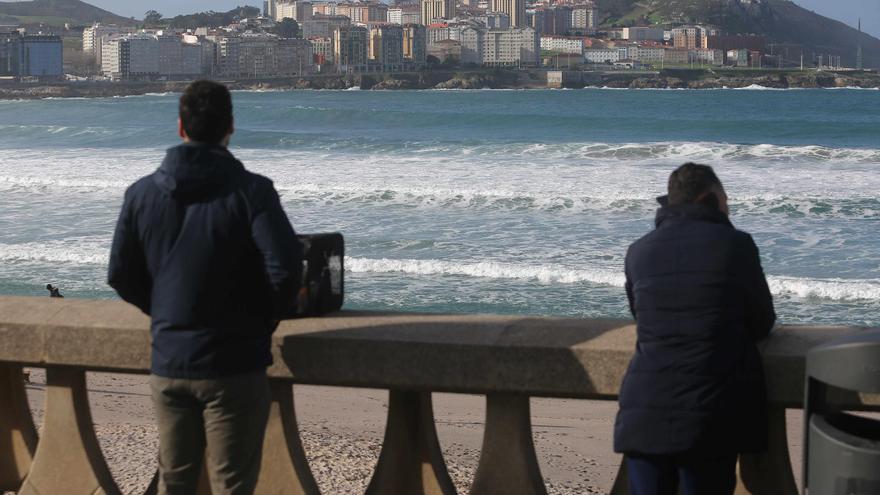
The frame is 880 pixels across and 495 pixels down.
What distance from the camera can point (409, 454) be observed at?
124 inches

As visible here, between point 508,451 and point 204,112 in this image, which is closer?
point 204,112

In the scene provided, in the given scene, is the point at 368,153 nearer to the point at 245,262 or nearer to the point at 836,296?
the point at 836,296

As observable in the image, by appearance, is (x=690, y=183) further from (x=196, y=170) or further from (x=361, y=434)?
(x=361, y=434)

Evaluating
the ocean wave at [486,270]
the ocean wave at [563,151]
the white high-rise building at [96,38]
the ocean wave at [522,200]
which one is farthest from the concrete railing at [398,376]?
the white high-rise building at [96,38]

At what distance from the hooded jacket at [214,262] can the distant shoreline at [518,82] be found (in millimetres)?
142525

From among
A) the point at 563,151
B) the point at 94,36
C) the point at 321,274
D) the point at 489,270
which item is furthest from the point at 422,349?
the point at 94,36

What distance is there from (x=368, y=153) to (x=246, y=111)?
124ft

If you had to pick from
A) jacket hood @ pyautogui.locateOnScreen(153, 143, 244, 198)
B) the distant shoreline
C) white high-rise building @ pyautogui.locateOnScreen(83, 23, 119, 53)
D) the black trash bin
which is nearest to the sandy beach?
jacket hood @ pyautogui.locateOnScreen(153, 143, 244, 198)

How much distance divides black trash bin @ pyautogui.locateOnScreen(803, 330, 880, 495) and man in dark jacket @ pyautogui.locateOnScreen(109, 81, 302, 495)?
42.2 inches

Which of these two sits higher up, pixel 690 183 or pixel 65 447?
pixel 690 183

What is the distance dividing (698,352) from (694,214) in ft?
1.04

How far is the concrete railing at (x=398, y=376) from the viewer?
291 centimetres

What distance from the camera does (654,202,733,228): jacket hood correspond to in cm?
282

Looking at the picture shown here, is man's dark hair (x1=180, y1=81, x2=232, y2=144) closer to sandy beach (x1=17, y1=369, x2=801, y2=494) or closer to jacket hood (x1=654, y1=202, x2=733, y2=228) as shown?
jacket hood (x1=654, y1=202, x2=733, y2=228)
